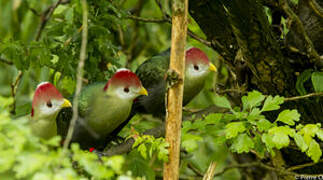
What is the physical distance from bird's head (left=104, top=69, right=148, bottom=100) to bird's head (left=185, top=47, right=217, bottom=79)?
18.5 inches

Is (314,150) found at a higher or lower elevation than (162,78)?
lower

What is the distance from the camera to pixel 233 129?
1.81 m

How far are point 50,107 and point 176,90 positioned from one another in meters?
0.63

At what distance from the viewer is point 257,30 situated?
200 cm

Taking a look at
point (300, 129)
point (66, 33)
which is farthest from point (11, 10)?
point (300, 129)

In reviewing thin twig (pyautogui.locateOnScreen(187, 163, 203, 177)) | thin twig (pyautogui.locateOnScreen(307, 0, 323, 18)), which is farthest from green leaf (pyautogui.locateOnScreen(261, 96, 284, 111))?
thin twig (pyautogui.locateOnScreen(187, 163, 203, 177))

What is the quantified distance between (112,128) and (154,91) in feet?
1.51

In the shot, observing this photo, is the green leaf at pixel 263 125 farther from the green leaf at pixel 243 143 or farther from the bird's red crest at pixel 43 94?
the bird's red crest at pixel 43 94

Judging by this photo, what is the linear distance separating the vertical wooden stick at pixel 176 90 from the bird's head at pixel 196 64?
0.96 m

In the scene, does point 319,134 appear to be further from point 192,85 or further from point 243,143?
point 192,85

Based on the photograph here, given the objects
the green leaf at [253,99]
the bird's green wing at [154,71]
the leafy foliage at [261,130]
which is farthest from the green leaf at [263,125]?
the bird's green wing at [154,71]

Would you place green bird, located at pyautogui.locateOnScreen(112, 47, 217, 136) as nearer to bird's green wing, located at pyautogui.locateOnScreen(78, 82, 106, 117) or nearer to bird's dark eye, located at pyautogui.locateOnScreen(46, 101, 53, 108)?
bird's green wing, located at pyautogui.locateOnScreen(78, 82, 106, 117)

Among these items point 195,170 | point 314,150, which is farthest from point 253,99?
point 195,170

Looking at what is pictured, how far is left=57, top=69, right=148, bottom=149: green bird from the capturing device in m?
2.32
